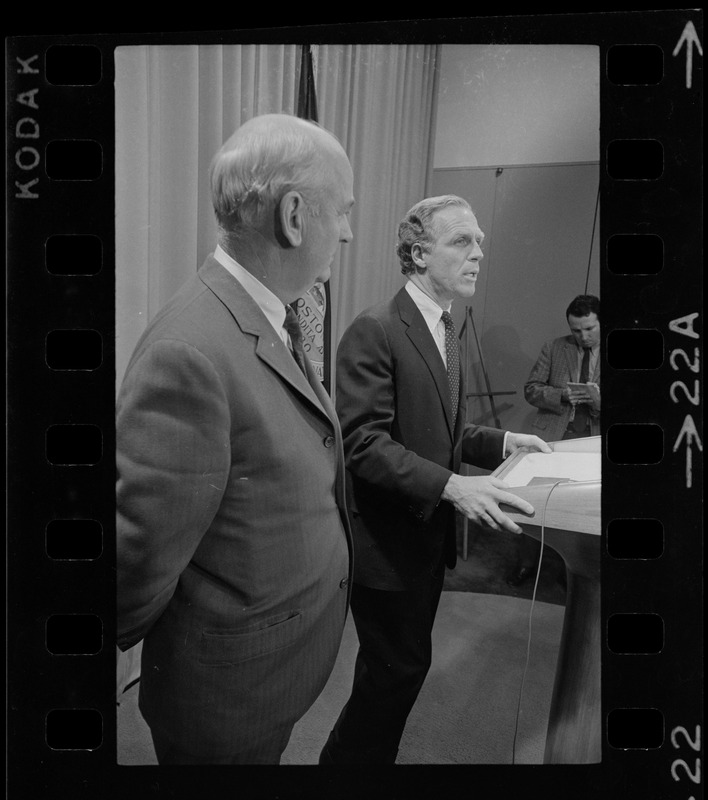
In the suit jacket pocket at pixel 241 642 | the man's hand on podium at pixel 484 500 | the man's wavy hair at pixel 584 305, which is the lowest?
the suit jacket pocket at pixel 241 642

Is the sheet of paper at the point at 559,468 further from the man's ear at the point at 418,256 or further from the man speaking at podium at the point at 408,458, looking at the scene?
the man's ear at the point at 418,256

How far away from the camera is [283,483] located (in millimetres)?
1290

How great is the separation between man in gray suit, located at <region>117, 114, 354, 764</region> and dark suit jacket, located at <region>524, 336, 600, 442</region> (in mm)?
378

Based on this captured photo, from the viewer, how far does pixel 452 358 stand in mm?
1399

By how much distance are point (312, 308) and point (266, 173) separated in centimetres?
24

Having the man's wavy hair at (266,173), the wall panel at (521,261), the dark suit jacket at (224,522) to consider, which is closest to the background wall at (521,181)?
the wall panel at (521,261)

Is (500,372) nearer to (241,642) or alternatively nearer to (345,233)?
(345,233)

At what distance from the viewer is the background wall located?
1.39 metres

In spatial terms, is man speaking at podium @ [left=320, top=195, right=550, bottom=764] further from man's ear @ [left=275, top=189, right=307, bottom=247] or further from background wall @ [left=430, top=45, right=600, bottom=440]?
man's ear @ [left=275, top=189, right=307, bottom=247]

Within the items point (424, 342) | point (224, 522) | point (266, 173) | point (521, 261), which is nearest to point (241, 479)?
point (224, 522)

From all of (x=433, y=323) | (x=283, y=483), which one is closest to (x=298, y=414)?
(x=283, y=483)

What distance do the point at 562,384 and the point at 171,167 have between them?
0.79 metres

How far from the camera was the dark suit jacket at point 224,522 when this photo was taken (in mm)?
1260
